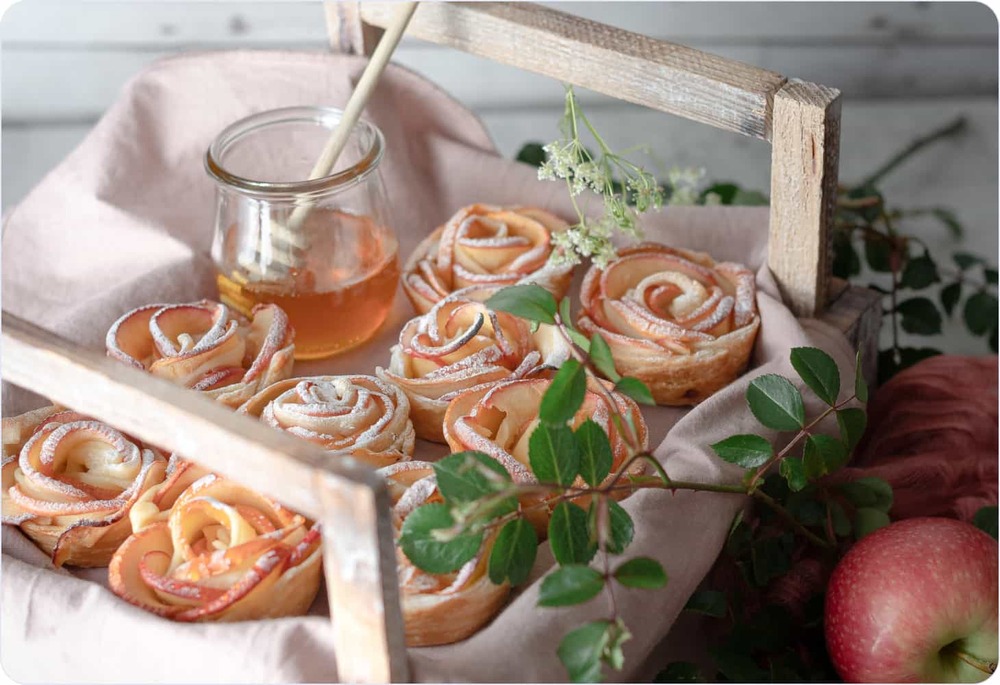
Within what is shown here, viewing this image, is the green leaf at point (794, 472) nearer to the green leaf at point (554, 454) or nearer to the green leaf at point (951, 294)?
the green leaf at point (554, 454)

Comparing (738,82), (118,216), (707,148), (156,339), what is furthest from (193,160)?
(707,148)

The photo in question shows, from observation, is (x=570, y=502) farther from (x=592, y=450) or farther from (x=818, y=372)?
(x=818, y=372)

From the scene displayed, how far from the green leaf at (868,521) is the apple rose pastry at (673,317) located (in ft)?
0.48

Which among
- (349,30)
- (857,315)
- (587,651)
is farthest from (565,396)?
(349,30)

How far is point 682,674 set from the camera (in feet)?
2.35

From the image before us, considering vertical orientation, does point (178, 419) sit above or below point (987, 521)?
above

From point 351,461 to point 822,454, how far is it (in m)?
0.38

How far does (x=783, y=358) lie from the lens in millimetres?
858

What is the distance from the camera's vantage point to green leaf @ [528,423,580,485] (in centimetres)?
61

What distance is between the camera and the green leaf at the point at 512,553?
0.62 metres

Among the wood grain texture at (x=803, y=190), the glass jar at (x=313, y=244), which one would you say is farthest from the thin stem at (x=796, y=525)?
the glass jar at (x=313, y=244)

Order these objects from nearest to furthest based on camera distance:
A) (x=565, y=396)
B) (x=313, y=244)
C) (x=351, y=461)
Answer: (x=351, y=461) → (x=565, y=396) → (x=313, y=244)

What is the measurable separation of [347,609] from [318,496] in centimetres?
8

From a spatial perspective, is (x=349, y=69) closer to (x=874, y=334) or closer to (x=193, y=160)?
(x=193, y=160)
